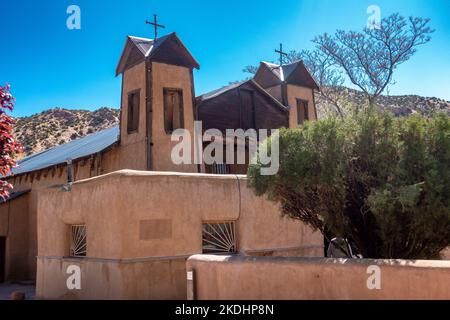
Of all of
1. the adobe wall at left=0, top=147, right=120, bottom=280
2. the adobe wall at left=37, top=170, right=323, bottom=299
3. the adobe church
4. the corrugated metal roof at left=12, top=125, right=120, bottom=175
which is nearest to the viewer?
the adobe wall at left=37, top=170, right=323, bottom=299

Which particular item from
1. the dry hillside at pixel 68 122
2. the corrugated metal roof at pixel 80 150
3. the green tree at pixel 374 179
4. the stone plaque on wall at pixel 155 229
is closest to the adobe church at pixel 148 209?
the stone plaque on wall at pixel 155 229

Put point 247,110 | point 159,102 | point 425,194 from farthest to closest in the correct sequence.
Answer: point 247,110, point 159,102, point 425,194

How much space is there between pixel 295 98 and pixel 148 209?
42.2ft

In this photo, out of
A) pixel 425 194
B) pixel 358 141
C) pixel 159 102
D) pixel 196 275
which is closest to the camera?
pixel 425 194

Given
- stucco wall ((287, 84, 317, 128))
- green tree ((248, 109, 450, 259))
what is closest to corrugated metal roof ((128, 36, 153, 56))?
stucco wall ((287, 84, 317, 128))

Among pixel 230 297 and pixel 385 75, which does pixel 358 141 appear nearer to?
pixel 230 297

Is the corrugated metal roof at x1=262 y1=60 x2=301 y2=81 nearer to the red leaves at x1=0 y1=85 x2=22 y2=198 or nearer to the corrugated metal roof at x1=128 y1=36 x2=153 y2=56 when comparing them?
the corrugated metal roof at x1=128 y1=36 x2=153 y2=56

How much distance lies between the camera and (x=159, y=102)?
16141mm

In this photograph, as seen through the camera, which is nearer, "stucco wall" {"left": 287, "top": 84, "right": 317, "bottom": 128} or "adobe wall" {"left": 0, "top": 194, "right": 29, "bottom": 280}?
"adobe wall" {"left": 0, "top": 194, "right": 29, "bottom": 280}

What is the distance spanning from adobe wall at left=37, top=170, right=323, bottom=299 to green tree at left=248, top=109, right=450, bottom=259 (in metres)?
3.44

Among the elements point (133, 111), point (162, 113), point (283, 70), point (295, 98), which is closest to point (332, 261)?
point (162, 113)

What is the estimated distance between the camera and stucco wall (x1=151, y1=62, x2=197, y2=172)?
15.9 meters

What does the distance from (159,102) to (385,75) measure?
18027 millimetres
